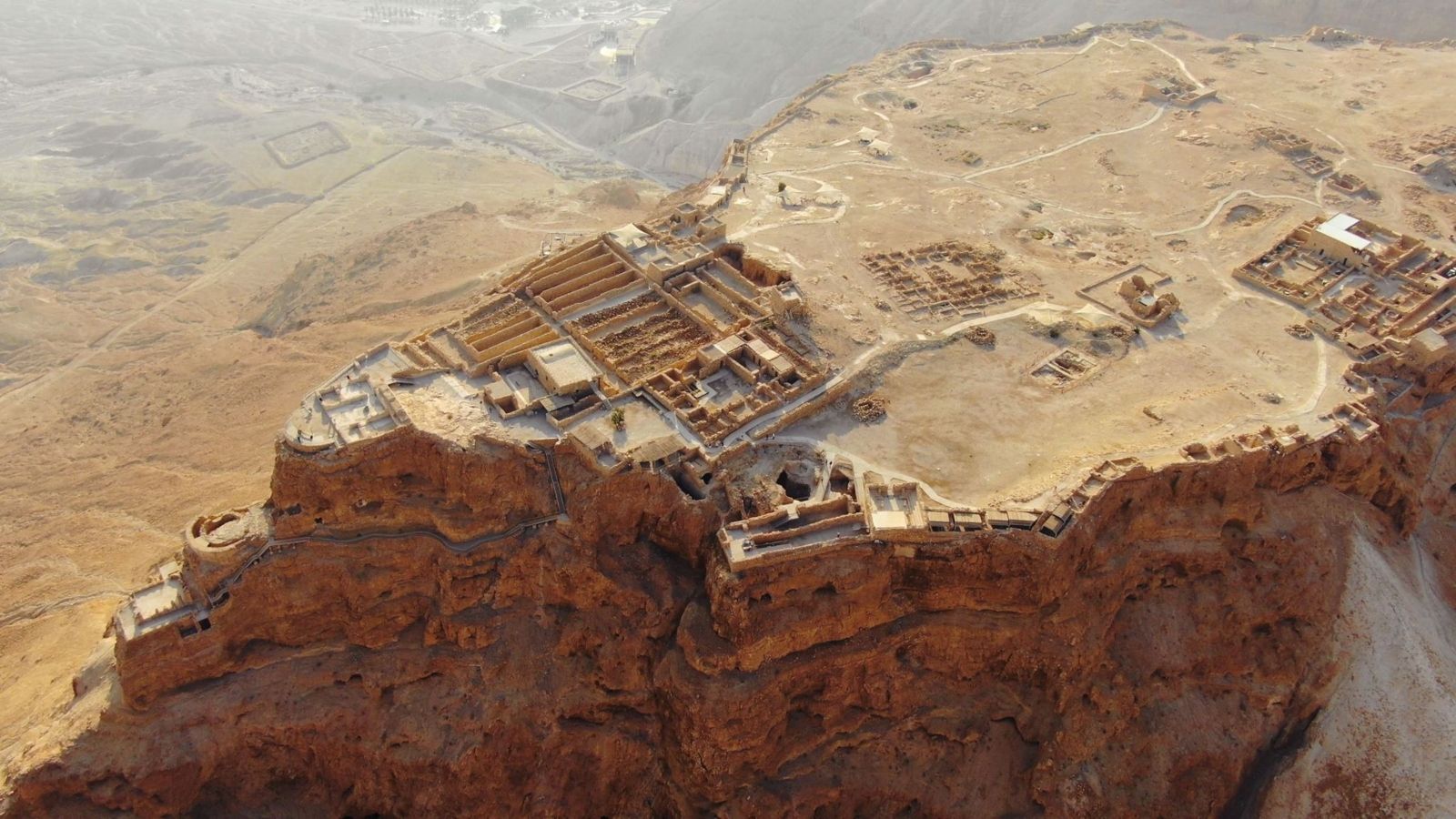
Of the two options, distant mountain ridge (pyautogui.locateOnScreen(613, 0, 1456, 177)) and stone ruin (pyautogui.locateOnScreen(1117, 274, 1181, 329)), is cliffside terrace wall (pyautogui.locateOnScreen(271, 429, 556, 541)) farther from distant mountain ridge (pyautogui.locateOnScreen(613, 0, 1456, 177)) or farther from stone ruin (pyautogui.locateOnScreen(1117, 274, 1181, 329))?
distant mountain ridge (pyautogui.locateOnScreen(613, 0, 1456, 177))

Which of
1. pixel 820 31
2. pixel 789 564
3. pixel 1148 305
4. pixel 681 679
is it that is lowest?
pixel 820 31

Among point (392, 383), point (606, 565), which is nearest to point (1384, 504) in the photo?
point (606, 565)

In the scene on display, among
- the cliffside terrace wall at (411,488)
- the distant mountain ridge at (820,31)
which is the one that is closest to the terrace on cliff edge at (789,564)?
the cliffside terrace wall at (411,488)

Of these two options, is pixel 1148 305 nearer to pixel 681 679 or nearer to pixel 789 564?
pixel 789 564

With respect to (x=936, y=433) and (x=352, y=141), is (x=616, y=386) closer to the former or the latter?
(x=936, y=433)

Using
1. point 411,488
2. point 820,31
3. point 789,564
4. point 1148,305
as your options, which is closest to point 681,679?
point 789,564

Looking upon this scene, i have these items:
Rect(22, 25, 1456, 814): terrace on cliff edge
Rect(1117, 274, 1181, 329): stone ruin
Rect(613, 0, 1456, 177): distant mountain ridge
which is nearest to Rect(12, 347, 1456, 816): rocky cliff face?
Rect(22, 25, 1456, 814): terrace on cliff edge
